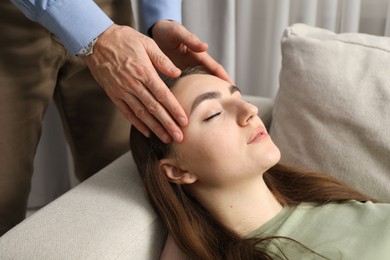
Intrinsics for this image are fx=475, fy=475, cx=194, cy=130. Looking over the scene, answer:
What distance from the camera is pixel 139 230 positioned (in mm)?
992

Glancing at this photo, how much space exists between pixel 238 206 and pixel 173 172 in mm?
166

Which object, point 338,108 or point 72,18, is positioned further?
point 338,108

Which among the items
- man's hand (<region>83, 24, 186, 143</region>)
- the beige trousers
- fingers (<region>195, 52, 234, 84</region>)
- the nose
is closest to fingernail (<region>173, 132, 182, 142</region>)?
man's hand (<region>83, 24, 186, 143</region>)

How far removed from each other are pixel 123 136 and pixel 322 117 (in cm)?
68

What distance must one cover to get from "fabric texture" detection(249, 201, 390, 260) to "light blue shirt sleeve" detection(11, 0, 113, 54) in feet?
1.92

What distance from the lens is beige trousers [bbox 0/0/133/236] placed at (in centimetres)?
130

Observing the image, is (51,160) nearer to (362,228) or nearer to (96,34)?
(96,34)

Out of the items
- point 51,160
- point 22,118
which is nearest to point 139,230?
point 22,118

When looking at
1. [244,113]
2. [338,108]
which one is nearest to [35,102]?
[244,113]

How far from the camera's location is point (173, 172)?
1.06 meters

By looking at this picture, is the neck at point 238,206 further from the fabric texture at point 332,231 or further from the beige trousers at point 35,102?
the beige trousers at point 35,102

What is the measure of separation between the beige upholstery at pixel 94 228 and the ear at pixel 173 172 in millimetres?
76

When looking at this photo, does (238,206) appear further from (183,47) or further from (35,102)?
(35,102)

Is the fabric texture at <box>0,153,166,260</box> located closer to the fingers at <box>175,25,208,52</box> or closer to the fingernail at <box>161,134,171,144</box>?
the fingernail at <box>161,134,171,144</box>
